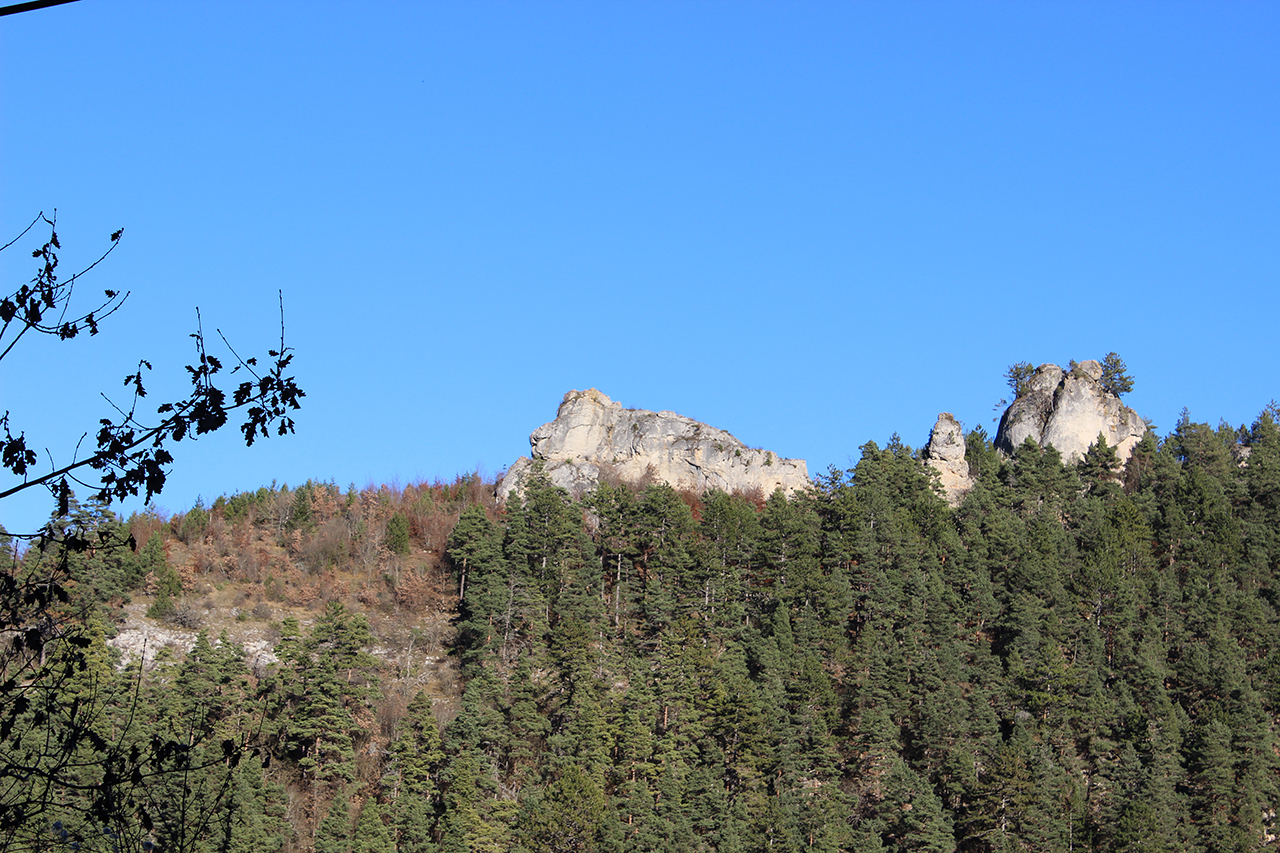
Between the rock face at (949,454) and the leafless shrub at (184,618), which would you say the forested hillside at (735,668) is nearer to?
the leafless shrub at (184,618)

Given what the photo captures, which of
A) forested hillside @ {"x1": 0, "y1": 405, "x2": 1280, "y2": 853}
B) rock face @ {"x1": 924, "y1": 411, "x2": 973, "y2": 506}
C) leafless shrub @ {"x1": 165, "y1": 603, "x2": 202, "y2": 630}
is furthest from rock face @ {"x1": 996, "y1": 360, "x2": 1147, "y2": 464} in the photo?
leafless shrub @ {"x1": 165, "y1": 603, "x2": 202, "y2": 630}

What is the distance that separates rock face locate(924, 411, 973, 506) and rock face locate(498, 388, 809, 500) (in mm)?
9870

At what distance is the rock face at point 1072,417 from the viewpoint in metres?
109

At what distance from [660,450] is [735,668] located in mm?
42854

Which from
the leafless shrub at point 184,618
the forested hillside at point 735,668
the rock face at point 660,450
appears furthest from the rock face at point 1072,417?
the leafless shrub at point 184,618

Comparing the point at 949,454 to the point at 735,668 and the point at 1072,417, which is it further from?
the point at 735,668

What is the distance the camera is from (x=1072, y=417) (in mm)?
110375

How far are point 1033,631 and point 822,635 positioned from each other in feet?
34.6

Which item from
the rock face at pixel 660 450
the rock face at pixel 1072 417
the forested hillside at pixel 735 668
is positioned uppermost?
the rock face at pixel 1072 417

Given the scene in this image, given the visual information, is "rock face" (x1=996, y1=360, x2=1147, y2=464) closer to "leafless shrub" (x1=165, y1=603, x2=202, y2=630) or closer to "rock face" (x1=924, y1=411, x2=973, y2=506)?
"rock face" (x1=924, y1=411, x2=973, y2=506)

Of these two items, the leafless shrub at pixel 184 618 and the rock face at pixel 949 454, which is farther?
the rock face at pixel 949 454

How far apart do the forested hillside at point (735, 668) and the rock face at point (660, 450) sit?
44.1 feet

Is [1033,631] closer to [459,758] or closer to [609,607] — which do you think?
[609,607]

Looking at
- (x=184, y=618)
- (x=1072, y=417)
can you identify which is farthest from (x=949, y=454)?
(x=184, y=618)
